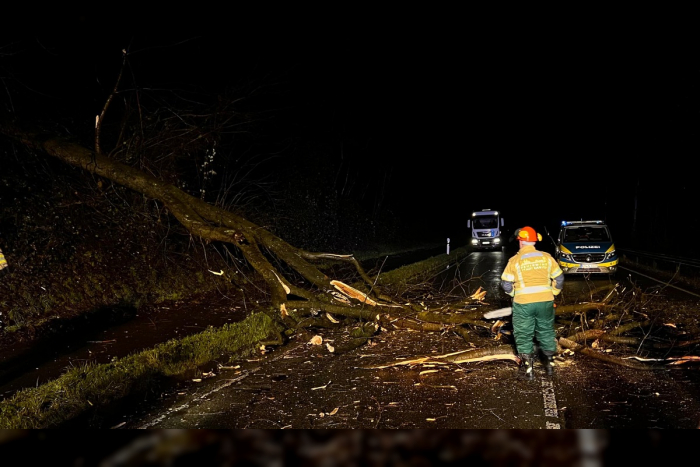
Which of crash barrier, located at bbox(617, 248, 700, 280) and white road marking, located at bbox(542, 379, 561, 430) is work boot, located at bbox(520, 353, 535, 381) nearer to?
white road marking, located at bbox(542, 379, 561, 430)

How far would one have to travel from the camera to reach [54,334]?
27.8 feet

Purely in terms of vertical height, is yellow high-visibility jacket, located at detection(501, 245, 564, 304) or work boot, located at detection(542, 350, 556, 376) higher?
yellow high-visibility jacket, located at detection(501, 245, 564, 304)

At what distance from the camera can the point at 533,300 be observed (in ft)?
21.4

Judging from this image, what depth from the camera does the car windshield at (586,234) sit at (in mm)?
16913

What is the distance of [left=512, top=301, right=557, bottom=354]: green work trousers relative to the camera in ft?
21.3

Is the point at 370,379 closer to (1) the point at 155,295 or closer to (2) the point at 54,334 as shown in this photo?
(2) the point at 54,334

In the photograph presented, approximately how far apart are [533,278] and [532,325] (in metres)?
0.62

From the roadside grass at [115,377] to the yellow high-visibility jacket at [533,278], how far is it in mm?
4037

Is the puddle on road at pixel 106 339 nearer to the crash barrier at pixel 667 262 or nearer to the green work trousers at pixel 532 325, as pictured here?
the green work trousers at pixel 532 325

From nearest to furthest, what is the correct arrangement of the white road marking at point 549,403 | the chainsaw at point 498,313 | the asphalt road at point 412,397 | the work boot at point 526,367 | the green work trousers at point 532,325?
the white road marking at point 549,403 < the asphalt road at point 412,397 < the work boot at point 526,367 < the green work trousers at point 532,325 < the chainsaw at point 498,313

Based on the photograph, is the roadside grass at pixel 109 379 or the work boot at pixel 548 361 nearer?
the roadside grass at pixel 109 379

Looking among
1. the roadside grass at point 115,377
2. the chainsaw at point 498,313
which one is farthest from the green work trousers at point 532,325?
the roadside grass at point 115,377

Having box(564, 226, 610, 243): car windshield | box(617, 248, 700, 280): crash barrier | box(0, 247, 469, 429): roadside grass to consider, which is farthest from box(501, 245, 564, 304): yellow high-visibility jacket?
box(564, 226, 610, 243): car windshield

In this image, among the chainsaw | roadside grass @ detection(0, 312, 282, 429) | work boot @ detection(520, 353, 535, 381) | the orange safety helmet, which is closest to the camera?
roadside grass @ detection(0, 312, 282, 429)
